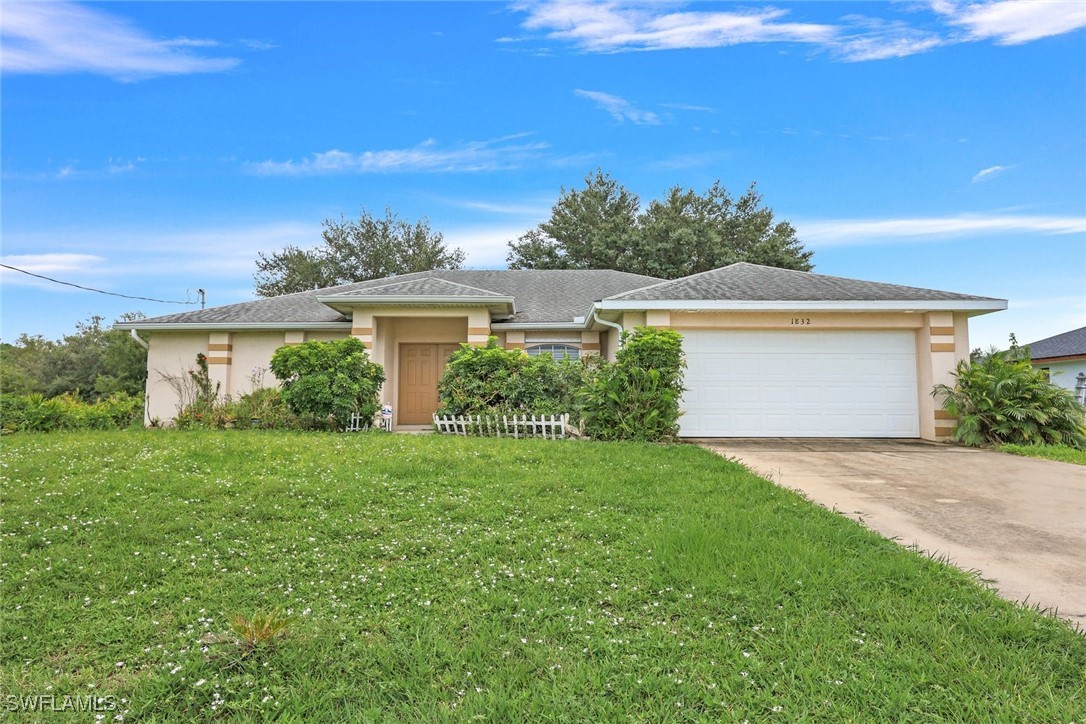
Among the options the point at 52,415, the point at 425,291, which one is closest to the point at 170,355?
the point at 52,415

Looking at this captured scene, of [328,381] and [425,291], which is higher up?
[425,291]

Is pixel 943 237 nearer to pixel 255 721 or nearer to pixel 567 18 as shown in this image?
pixel 567 18

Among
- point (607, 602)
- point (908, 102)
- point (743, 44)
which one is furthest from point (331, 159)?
point (607, 602)

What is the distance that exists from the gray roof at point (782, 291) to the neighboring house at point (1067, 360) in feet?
29.4

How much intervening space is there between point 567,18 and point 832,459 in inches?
332

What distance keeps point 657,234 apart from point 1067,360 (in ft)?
49.1

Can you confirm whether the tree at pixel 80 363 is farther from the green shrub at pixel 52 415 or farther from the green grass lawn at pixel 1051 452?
the green grass lawn at pixel 1051 452

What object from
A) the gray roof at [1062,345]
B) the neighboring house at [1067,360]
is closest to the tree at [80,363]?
the neighboring house at [1067,360]

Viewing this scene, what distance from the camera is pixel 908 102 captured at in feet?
33.3

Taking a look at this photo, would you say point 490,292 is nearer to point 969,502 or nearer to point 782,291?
point 782,291

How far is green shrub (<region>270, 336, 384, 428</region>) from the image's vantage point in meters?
9.58

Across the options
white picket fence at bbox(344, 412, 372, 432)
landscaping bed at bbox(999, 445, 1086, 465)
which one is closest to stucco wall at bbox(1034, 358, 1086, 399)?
landscaping bed at bbox(999, 445, 1086, 465)

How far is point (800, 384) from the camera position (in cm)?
995

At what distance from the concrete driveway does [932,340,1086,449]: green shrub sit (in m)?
0.95
